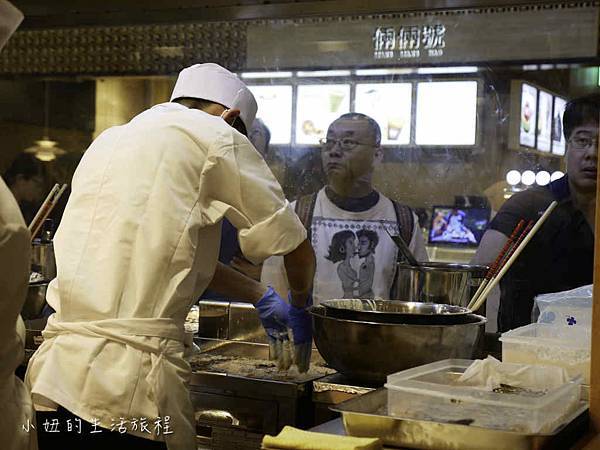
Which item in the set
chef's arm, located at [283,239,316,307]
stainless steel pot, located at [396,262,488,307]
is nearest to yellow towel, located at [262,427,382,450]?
chef's arm, located at [283,239,316,307]

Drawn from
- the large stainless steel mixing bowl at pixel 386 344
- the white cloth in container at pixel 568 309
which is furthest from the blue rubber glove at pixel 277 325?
the white cloth in container at pixel 568 309

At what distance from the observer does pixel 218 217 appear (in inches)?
84.7

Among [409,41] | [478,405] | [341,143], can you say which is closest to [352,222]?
[341,143]

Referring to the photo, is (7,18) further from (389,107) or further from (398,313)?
(389,107)

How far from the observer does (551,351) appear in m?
1.88

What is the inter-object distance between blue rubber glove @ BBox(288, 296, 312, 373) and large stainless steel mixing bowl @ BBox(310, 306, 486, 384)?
0.23m

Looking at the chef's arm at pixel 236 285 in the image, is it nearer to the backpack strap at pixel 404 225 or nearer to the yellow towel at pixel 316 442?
the backpack strap at pixel 404 225

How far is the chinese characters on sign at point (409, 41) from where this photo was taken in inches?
133

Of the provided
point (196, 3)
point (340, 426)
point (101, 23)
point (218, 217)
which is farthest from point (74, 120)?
point (340, 426)

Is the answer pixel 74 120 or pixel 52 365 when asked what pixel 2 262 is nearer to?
pixel 52 365

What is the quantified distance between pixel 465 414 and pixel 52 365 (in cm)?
104

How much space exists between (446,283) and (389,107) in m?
1.02

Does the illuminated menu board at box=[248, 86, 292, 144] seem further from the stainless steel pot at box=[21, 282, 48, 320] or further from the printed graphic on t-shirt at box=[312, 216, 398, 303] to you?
the stainless steel pot at box=[21, 282, 48, 320]

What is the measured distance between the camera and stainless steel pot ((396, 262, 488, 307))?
271cm
